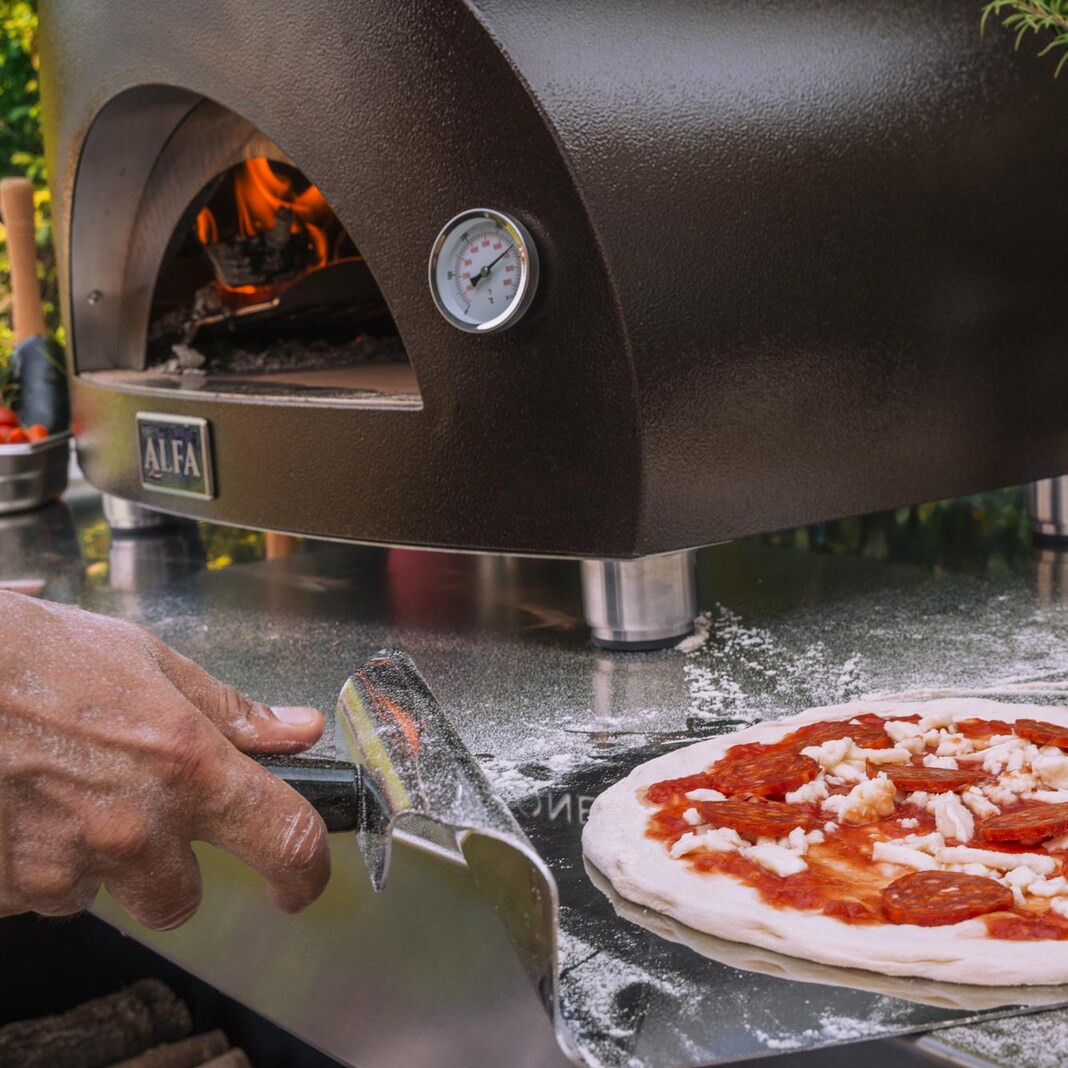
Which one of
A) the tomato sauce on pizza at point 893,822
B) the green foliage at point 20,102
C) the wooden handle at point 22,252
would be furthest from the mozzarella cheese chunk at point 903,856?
the green foliage at point 20,102

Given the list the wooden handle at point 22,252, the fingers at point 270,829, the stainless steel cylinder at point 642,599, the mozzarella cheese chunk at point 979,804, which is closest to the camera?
the fingers at point 270,829

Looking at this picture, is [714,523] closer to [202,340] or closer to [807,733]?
[807,733]

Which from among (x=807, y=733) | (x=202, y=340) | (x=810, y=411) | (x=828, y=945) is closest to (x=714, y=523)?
(x=810, y=411)

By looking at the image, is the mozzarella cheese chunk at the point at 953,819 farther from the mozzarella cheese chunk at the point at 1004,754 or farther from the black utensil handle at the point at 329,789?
the black utensil handle at the point at 329,789

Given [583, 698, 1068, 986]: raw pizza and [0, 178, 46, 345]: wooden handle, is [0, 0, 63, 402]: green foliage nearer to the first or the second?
[0, 178, 46, 345]: wooden handle

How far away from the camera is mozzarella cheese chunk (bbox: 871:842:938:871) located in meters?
0.91

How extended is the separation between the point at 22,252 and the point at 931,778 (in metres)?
2.38

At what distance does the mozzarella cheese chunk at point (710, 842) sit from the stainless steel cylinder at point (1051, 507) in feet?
3.57

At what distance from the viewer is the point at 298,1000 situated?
1185 mm

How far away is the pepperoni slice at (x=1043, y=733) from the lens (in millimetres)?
1075

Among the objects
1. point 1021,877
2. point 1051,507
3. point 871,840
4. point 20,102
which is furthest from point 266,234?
point 20,102

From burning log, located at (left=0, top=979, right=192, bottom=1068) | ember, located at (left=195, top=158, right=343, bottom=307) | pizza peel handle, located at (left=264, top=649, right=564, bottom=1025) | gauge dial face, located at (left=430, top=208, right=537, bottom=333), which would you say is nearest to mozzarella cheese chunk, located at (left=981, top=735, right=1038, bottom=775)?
pizza peel handle, located at (left=264, top=649, right=564, bottom=1025)

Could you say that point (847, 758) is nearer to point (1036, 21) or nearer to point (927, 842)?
point (927, 842)

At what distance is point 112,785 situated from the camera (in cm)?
84
